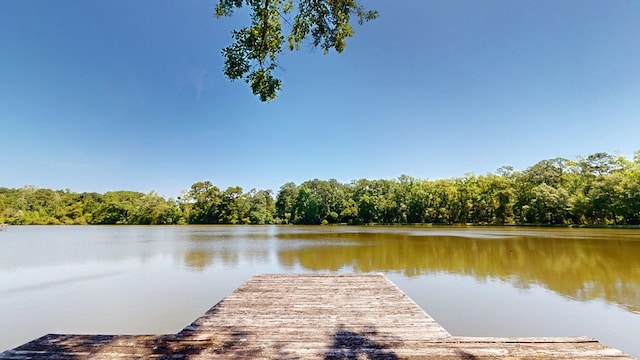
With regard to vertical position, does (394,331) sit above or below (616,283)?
above

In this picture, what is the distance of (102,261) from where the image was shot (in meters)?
12.6

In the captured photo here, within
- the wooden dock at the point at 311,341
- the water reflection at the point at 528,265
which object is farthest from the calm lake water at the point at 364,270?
the wooden dock at the point at 311,341

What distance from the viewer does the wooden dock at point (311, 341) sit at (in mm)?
2658

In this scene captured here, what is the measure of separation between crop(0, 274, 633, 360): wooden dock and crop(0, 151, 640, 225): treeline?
41561mm

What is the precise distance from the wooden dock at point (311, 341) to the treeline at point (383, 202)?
41561 millimetres

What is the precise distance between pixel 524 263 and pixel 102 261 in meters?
16.3

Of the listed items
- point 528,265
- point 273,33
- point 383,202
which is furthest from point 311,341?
point 383,202

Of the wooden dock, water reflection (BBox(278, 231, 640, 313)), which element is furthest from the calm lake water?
the wooden dock

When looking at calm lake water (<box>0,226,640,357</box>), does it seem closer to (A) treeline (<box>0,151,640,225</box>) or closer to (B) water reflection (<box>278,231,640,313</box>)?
(B) water reflection (<box>278,231,640,313</box>)

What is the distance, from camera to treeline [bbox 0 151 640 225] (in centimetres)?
3869

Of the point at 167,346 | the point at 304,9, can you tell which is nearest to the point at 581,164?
the point at 304,9

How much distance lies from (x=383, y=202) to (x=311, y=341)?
182ft

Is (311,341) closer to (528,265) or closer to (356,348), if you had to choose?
(356,348)

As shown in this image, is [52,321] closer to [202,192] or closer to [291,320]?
[291,320]
